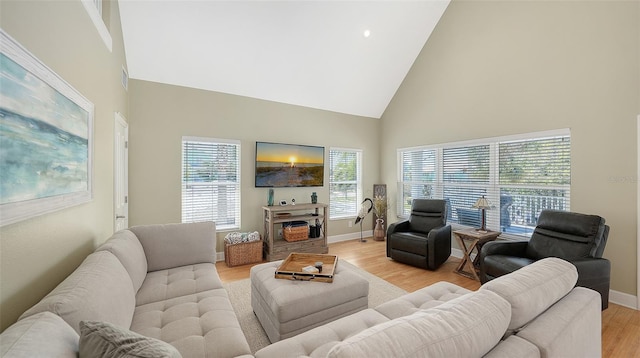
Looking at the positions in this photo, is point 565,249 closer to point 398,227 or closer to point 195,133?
point 398,227

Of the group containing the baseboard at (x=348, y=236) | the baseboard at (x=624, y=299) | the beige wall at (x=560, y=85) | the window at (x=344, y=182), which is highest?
the beige wall at (x=560, y=85)

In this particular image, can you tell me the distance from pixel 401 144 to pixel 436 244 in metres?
2.33

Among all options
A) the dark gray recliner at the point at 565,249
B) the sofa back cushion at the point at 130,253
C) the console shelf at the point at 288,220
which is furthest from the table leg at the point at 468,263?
the sofa back cushion at the point at 130,253

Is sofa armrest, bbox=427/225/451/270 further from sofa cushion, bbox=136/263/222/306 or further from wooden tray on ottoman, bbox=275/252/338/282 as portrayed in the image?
sofa cushion, bbox=136/263/222/306

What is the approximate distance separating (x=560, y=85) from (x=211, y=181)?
16.5 feet

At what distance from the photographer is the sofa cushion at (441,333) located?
27.9 inches

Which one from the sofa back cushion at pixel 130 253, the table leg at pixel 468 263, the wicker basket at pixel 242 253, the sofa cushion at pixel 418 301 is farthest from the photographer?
the wicker basket at pixel 242 253

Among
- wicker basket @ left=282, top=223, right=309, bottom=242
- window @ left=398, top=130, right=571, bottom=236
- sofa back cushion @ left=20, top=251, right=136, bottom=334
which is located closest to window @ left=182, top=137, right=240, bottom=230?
wicker basket @ left=282, top=223, right=309, bottom=242

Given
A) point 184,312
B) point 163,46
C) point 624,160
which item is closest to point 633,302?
point 624,160

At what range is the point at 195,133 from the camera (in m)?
3.87

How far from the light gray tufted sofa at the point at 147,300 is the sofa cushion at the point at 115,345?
7cm

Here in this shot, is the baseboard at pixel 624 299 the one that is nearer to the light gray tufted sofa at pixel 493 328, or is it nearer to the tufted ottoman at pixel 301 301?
the light gray tufted sofa at pixel 493 328

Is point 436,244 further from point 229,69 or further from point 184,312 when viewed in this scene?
point 229,69

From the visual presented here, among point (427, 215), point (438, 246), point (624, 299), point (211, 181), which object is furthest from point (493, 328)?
point (211, 181)
